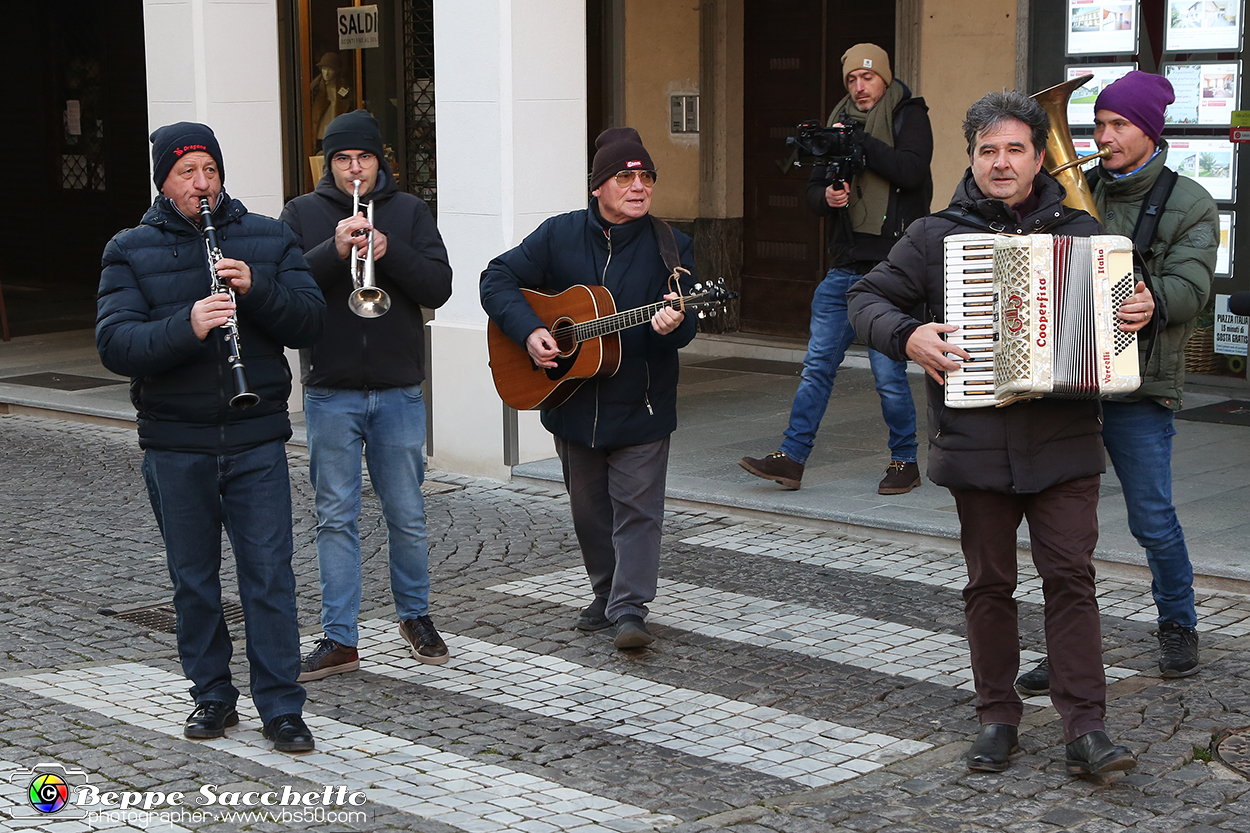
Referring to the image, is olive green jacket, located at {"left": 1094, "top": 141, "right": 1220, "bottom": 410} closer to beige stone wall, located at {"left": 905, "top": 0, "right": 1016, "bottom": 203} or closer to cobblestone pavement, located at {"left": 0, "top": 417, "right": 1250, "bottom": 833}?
cobblestone pavement, located at {"left": 0, "top": 417, "right": 1250, "bottom": 833}

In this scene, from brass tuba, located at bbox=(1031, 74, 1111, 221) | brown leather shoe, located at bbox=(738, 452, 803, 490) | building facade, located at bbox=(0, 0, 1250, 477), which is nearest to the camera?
brass tuba, located at bbox=(1031, 74, 1111, 221)

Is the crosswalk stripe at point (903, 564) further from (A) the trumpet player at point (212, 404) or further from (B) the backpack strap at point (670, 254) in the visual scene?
(A) the trumpet player at point (212, 404)

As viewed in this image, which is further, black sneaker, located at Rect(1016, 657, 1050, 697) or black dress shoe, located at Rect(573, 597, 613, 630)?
black dress shoe, located at Rect(573, 597, 613, 630)

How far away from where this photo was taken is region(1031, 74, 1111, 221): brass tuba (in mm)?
5449

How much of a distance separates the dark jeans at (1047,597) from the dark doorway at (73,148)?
49.5ft

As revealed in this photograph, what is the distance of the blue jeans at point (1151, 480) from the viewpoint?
561 cm

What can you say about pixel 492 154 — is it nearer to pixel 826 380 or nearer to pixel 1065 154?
pixel 826 380

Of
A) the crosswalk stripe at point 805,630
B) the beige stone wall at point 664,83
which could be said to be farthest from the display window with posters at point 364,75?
the crosswalk stripe at point 805,630

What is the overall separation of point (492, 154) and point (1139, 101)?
15.0 ft

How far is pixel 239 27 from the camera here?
11094mm

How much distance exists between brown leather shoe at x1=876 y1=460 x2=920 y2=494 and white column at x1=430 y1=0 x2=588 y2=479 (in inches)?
84.6

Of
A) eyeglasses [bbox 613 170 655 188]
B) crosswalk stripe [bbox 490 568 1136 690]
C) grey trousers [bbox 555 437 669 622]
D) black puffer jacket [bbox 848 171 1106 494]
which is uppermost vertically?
eyeglasses [bbox 613 170 655 188]

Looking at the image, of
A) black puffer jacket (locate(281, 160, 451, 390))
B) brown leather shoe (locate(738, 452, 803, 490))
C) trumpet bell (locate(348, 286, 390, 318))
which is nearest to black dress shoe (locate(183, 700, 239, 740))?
black puffer jacket (locate(281, 160, 451, 390))

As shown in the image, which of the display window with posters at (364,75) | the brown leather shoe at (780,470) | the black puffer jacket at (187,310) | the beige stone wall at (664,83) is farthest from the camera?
the display window with posters at (364,75)
